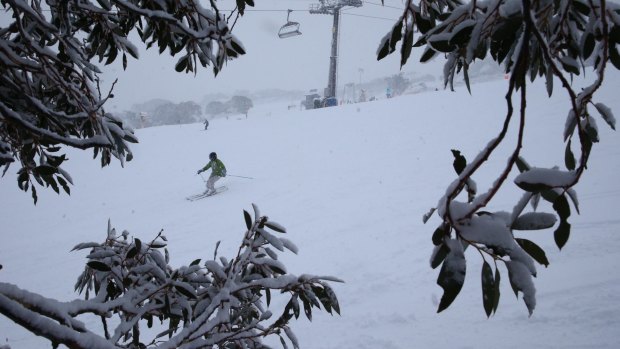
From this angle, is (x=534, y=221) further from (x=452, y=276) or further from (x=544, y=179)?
(x=452, y=276)

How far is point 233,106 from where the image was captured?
69.3 meters

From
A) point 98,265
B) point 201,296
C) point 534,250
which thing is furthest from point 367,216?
point 534,250

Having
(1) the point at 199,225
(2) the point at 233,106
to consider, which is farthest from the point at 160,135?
(2) the point at 233,106

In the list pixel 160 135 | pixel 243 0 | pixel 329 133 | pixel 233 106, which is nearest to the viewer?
pixel 243 0

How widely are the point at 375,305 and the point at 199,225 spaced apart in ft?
17.3

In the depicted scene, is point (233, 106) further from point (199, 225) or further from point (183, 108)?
point (199, 225)

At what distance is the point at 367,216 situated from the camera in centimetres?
688

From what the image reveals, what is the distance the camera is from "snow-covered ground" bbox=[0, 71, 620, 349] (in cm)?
356

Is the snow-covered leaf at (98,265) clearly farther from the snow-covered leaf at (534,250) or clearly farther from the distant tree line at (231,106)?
the distant tree line at (231,106)

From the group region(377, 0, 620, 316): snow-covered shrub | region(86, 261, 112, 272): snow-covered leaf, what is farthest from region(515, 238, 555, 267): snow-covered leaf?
region(86, 261, 112, 272): snow-covered leaf

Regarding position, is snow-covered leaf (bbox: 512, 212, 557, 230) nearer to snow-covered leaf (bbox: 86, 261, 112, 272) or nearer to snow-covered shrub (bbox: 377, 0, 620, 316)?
snow-covered shrub (bbox: 377, 0, 620, 316)

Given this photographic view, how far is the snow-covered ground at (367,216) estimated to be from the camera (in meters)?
3.56

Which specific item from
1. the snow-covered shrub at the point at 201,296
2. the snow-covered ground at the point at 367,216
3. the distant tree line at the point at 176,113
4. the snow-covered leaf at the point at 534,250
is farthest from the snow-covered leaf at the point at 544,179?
the distant tree line at the point at 176,113

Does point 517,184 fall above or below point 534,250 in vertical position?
above
